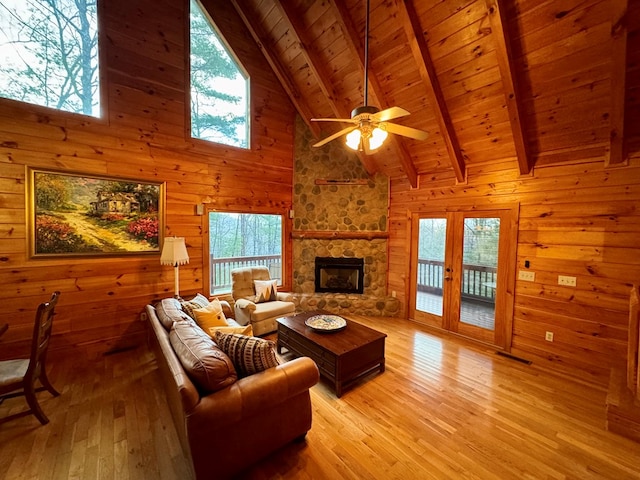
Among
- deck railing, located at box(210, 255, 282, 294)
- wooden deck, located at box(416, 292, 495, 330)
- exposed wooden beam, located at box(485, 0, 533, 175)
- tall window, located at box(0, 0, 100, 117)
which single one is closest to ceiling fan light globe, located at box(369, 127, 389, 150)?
exposed wooden beam, located at box(485, 0, 533, 175)

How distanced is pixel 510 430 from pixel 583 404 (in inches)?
42.4

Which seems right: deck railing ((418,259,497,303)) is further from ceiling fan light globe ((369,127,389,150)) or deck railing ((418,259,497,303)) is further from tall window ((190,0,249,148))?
tall window ((190,0,249,148))

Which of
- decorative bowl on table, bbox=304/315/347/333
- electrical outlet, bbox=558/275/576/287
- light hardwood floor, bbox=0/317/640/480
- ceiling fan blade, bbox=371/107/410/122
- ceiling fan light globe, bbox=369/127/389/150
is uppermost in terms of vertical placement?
ceiling fan blade, bbox=371/107/410/122

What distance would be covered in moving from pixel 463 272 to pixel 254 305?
3.33 m

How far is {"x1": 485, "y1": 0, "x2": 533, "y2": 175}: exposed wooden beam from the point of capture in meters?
2.54

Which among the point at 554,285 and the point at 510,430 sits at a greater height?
the point at 554,285

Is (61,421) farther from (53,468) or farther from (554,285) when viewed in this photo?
(554,285)

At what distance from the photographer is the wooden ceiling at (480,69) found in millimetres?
2514

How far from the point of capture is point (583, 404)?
262 centimetres

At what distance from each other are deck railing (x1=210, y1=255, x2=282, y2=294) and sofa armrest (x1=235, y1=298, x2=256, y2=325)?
2.65 ft

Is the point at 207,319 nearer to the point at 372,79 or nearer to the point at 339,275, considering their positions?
the point at 339,275

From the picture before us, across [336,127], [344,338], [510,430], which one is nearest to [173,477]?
[344,338]

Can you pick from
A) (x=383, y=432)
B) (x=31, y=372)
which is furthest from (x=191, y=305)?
(x=383, y=432)

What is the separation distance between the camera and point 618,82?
2494 millimetres
